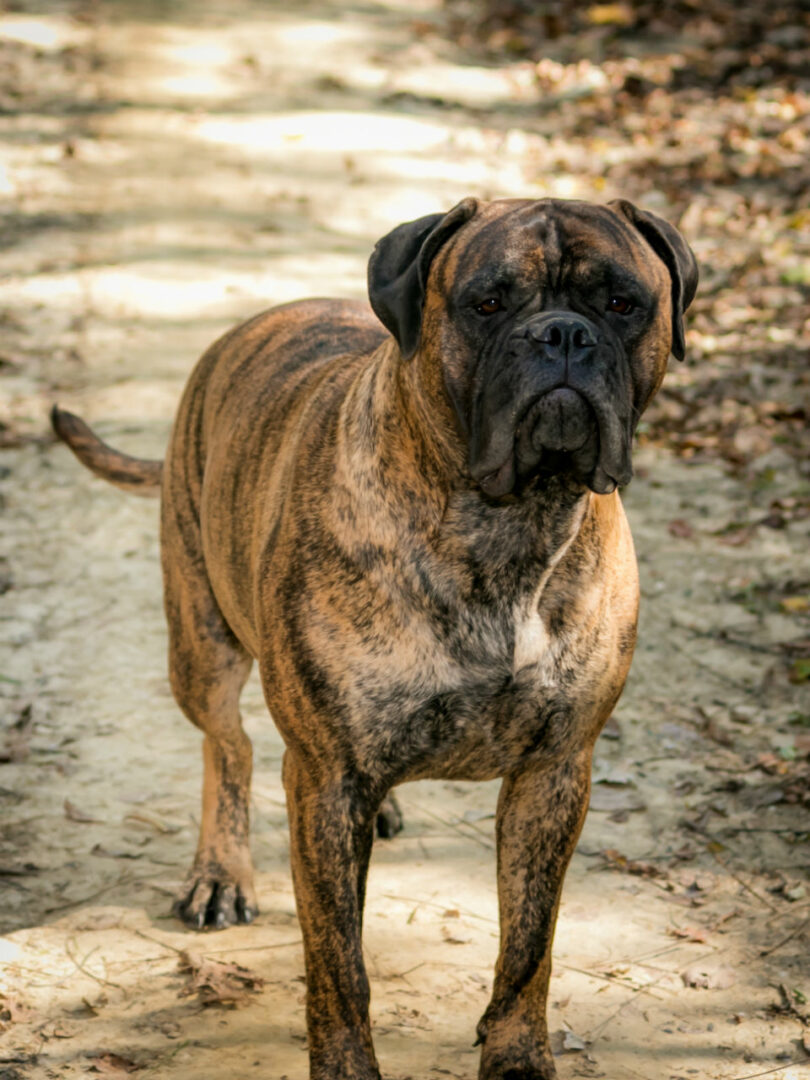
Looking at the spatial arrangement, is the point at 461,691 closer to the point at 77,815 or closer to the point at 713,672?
the point at 77,815

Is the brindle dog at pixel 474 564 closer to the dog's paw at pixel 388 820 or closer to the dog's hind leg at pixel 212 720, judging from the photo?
the dog's hind leg at pixel 212 720

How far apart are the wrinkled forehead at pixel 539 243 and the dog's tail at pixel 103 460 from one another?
2086 mm

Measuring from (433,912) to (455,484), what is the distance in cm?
165

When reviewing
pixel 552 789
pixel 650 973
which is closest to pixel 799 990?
pixel 650 973

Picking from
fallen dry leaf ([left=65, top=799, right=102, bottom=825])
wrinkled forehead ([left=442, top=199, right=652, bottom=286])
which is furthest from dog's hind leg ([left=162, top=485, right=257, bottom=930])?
wrinkled forehead ([left=442, top=199, right=652, bottom=286])

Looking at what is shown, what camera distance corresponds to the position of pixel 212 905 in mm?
3969

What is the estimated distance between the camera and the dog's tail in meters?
4.65

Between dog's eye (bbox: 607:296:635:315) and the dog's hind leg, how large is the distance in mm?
1702

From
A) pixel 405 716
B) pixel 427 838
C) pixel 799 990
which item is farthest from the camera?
pixel 427 838

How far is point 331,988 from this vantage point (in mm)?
2986

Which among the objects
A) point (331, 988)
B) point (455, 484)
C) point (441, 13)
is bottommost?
point (331, 988)

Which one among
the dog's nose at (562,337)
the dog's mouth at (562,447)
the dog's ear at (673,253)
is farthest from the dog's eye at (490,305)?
the dog's ear at (673,253)

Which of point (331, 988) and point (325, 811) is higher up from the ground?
point (325, 811)

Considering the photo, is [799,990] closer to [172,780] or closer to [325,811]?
[325,811]
